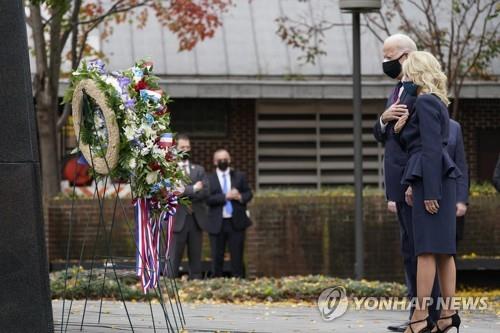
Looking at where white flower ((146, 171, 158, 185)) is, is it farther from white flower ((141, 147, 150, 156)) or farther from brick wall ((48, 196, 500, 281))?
brick wall ((48, 196, 500, 281))

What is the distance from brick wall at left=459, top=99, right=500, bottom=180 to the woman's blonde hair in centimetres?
1910

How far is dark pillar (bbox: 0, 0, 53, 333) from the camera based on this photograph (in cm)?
791

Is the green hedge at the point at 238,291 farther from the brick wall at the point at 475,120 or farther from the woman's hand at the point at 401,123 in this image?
the brick wall at the point at 475,120

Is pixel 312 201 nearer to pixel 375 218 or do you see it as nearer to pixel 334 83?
pixel 375 218

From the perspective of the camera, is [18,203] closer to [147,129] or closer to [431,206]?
[147,129]

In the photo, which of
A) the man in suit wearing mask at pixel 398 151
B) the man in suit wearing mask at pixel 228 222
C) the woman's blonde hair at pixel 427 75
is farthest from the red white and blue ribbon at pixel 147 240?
the man in suit wearing mask at pixel 228 222

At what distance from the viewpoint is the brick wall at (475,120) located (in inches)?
1115

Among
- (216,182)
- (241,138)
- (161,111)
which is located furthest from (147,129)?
(241,138)

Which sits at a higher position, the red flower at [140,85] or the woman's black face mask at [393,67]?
the woman's black face mask at [393,67]

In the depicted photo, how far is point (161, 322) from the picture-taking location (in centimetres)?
1064

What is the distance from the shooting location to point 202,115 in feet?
90.8

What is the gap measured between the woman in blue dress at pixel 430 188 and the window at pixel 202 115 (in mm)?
18251

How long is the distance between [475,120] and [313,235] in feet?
33.6

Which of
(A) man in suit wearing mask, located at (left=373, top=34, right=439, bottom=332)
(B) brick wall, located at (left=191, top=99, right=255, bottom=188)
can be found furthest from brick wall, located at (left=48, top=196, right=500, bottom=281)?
(A) man in suit wearing mask, located at (left=373, top=34, right=439, bottom=332)
